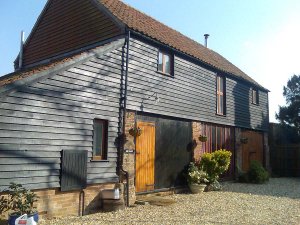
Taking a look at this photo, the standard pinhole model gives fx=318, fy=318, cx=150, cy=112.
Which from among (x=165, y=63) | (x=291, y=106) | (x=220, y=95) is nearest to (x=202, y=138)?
(x=220, y=95)

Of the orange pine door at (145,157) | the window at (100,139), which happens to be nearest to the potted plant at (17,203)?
the window at (100,139)

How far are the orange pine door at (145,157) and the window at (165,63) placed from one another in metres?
2.39

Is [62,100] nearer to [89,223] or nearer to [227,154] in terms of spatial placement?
[89,223]

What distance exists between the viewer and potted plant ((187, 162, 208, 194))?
42.0 feet

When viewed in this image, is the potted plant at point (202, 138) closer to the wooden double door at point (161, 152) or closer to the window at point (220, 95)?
the wooden double door at point (161, 152)

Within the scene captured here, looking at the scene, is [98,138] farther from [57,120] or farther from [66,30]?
[66,30]

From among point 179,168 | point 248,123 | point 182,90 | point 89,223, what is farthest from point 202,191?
point 248,123

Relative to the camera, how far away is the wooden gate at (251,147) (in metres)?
19.0

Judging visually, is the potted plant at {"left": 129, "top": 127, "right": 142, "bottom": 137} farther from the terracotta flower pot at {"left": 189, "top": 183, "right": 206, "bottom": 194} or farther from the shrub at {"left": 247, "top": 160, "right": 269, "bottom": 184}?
the shrub at {"left": 247, "top": 160, "right": 269, "bottom": 184}

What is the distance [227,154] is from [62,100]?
26.7 feet

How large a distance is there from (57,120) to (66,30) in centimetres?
655

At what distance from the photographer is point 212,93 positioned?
15.9 meters

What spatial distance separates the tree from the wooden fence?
3.65 metres

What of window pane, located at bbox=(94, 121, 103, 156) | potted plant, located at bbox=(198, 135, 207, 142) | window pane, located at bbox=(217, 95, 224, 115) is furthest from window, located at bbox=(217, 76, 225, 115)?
window pane, located at bbox=(94, 121, 103, 156)
